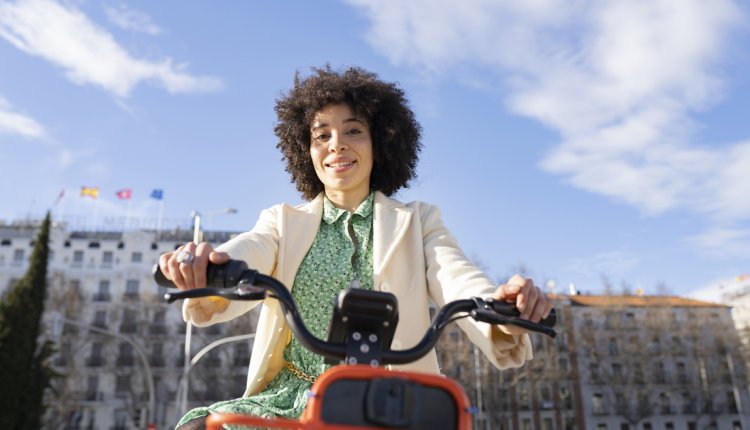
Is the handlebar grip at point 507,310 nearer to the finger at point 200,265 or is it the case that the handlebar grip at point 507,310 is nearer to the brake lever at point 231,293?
the brake lever at point 231,293

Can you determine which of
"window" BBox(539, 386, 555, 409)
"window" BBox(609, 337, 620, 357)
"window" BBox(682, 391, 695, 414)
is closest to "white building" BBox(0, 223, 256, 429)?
"window" BBox(539, 386, 555, 409)

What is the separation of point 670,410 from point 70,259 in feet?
169

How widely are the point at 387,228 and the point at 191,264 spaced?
3.33ft

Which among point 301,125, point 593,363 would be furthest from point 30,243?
point 301,125

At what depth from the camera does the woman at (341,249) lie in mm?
1920

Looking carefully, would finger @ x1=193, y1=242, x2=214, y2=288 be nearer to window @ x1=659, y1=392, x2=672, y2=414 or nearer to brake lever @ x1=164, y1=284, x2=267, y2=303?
brake lever @ x1=164, y1=284, x2=267, y2=303

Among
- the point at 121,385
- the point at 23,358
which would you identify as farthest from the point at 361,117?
the point at 121,385

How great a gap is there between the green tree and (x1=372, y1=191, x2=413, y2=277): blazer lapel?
29.5 m

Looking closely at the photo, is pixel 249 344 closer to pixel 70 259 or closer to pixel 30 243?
pixel 70 259

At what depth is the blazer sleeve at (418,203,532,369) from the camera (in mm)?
1847

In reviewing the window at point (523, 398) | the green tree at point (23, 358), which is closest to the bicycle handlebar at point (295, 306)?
the green tree at point (23, 358)

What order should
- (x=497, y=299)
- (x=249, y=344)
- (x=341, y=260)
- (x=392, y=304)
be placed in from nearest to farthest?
(x=392, y=304) → (x=497, y=299) → (x=341, y=260) → (x=249, y=344)

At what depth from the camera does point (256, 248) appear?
7.66 feet

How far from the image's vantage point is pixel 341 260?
8.16 ft
